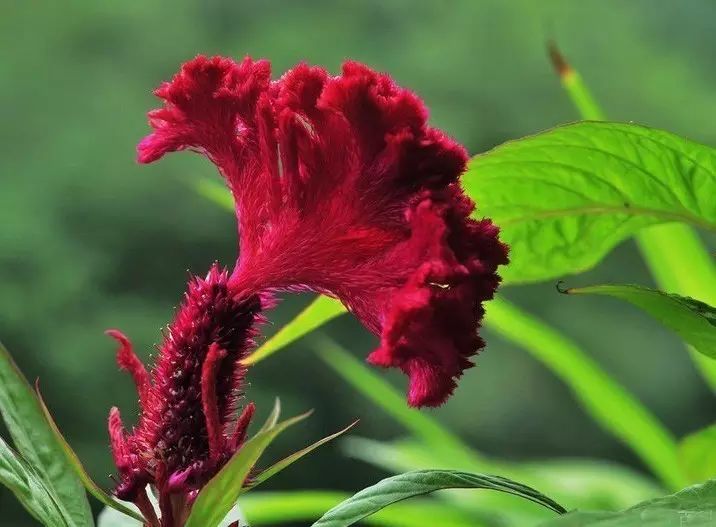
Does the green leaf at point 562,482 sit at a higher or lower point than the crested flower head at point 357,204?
higher

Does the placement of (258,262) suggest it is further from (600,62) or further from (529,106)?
(600,62)

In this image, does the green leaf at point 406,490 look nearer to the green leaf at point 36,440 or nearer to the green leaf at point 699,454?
the green leaf at point 36,440

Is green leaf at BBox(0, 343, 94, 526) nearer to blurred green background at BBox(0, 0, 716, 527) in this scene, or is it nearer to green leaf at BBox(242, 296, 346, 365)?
green leaf at BBox(242, 296, 346, 365)

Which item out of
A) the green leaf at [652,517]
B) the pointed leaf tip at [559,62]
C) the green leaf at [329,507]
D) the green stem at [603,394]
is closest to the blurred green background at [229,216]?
the green leaf at [329,507]

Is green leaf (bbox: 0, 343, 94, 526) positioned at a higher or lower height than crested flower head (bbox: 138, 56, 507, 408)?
lower

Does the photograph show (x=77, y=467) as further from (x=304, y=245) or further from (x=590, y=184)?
(x=590, y=184)

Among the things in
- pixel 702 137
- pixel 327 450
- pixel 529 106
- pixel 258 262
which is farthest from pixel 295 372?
pixel 258 262

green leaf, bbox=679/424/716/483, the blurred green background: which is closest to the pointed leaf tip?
green leaf, bbox=679/424/716/483
